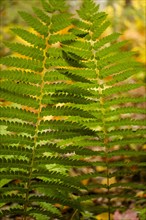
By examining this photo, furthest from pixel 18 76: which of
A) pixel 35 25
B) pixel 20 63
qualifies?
pixel 35 25

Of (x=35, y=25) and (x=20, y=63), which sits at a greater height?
(x=35, y=25)

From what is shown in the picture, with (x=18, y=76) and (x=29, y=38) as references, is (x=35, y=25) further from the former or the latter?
(x=18, y=76)

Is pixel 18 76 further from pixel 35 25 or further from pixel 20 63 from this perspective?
pixel 35 25

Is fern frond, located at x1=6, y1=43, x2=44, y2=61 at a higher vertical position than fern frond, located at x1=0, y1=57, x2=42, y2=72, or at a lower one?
higher

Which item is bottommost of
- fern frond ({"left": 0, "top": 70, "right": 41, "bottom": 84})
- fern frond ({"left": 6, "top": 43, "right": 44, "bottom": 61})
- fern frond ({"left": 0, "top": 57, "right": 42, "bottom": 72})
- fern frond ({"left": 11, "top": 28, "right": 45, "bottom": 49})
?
fern frond ({"left": 0, "top": 70, "right": 41, "bottom": 84})

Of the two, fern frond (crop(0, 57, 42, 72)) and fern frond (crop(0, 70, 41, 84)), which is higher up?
fern frond (crop(0, 57, 42, 72))

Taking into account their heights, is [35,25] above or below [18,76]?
above

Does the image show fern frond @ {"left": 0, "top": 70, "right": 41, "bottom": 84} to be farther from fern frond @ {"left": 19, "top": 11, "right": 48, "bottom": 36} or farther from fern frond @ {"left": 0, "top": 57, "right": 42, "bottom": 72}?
fern frond @ {"left": 19, "top": 11, "right": 48, "bottom": 36}

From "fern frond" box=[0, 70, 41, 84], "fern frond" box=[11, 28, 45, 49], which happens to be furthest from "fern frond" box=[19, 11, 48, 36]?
"fern frond" box=[0, 70, 41, 84]

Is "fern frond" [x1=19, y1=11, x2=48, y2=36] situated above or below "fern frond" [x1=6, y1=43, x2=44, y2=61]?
above

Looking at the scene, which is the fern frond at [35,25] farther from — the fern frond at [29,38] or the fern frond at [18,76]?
the fern frond at [18,76]

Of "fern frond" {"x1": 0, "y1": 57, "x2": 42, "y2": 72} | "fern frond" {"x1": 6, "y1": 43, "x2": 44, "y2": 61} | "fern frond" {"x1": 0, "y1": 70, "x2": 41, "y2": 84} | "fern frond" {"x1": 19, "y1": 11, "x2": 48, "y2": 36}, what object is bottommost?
"fern frond" {"x1": 0, "y1": 70, "x2": 41, "y2": 84}

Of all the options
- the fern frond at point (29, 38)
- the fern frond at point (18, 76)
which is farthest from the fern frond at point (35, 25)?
the fern frond at point (18, 76)

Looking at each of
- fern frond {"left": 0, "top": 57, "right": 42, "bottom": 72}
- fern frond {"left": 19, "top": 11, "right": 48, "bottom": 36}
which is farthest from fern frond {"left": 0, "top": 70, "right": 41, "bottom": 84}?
fern frond {"left": 19, "top": 11, "right": 48, "bottom": 36}
